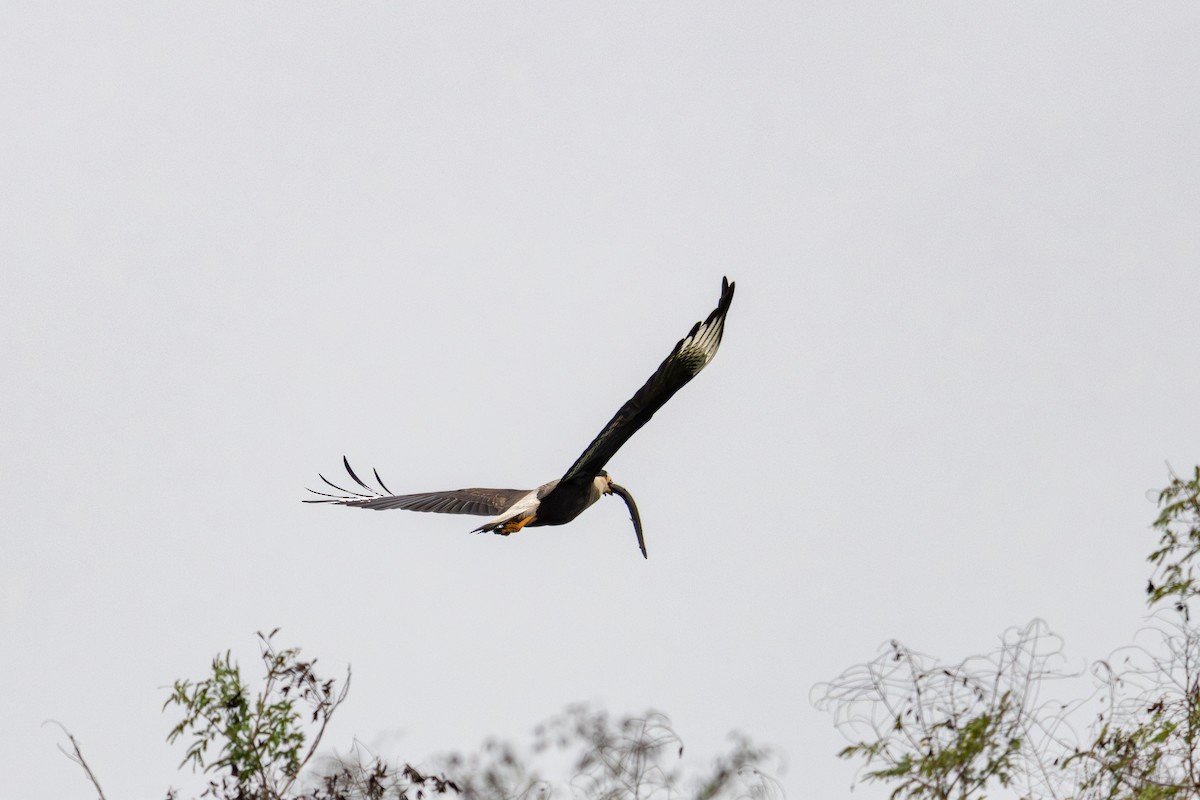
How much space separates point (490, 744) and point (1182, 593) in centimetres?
423

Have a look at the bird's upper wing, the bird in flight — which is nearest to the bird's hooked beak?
the bird in flight

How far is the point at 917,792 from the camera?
330 inches

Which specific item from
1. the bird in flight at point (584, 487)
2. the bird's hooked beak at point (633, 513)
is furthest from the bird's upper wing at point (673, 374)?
the bird's hooked beak at point (633, 513)

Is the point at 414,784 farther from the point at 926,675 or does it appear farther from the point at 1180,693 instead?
the point at 1180,693

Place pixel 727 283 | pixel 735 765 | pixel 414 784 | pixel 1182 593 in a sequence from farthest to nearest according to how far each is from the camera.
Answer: pixel 727 283 < pixel 1182 593 < pixel 414 784 < pixel 735 765

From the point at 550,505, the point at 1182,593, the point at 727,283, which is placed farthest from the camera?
the point at 550,505

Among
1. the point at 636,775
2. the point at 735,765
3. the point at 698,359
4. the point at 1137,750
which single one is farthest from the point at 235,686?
the point at 1137,750

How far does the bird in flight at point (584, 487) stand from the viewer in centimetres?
1147

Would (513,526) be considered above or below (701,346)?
below

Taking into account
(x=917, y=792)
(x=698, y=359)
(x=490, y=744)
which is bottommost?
(x=917, y=792)

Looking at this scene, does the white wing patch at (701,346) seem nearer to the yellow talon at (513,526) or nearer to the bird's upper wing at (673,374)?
the bird's upper wing at (673,374)

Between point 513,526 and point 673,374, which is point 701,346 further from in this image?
point 513,526

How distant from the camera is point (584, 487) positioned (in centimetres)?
1303

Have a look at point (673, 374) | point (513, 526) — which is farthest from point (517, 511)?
point (673, 374)
